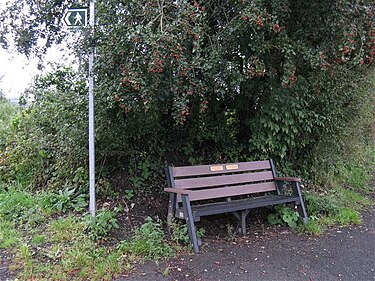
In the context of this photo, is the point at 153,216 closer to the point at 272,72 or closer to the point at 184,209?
the point at 184,209

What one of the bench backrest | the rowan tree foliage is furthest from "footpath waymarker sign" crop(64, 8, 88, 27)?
the bench backrest

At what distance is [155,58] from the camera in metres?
2.93

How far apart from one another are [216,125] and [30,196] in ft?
9.27

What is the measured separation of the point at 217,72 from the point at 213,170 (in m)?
1.35

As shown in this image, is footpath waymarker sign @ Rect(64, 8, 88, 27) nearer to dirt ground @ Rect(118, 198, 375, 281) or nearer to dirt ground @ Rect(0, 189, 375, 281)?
dirt ground @ Rect(0, 189, 375, 281)

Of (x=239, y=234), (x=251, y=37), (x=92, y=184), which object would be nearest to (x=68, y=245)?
(x=92, y=184)

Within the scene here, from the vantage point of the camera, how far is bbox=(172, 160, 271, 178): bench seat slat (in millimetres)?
3973

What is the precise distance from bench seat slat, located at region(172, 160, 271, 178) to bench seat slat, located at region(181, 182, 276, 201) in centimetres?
23

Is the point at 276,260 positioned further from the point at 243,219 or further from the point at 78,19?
the point at 78,19

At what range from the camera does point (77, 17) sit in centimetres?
354

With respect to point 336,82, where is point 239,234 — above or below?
below

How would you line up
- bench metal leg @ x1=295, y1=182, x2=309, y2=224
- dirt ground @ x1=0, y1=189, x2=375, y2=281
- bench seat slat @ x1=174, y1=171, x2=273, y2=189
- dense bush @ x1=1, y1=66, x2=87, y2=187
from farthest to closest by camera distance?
dense bush @ x1=1, y1=66, x2=87, y2=187 → bench metal leg @ x1=295, y1=182, x2=309, y2=224 → bench seat slat @ x1=174, y1=171, x2=273, y2=189 → dirt ground @ x1=0, y1=189, x2=375, y2=281

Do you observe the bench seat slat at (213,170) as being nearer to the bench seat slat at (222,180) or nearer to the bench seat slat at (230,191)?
A: the bench seat slat at (222,180)

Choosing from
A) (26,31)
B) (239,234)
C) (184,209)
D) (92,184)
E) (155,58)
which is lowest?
(239,234)
